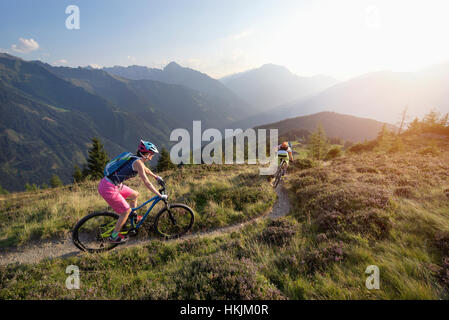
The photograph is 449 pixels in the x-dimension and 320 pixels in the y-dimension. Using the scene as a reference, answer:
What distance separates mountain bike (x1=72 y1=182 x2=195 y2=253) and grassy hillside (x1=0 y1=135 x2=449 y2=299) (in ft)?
1.85

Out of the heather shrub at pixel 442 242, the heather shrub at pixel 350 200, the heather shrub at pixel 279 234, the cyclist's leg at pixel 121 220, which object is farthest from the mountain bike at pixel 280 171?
the cyclist's leg at pixel 121 220

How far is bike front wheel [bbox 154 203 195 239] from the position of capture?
6.96m

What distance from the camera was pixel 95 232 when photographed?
698cm

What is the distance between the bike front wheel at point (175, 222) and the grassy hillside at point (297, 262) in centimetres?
69

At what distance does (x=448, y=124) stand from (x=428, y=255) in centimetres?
5978

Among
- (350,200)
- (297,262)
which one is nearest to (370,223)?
(350,200)

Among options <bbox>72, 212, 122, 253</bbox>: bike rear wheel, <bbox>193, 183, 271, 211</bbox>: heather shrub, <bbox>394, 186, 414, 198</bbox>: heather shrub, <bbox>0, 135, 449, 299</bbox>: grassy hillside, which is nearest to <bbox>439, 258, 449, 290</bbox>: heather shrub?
<bbox>0, 135, 449, 299</bbox>: grassy hillside

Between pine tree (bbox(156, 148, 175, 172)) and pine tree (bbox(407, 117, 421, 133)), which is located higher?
pine tree (bbox(407, 117, 421, 133))

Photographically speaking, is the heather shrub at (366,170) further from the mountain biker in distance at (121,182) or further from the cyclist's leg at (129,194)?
the cyclist's leg at (129,194)

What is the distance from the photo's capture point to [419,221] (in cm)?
522

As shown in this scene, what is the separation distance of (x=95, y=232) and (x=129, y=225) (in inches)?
70.6

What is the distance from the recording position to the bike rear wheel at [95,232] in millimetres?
5927

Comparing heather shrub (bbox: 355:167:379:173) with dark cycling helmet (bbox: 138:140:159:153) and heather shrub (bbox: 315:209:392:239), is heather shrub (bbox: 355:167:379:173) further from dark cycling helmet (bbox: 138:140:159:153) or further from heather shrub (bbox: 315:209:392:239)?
dark cycling helmet (bbox: 138:140:159:153)
